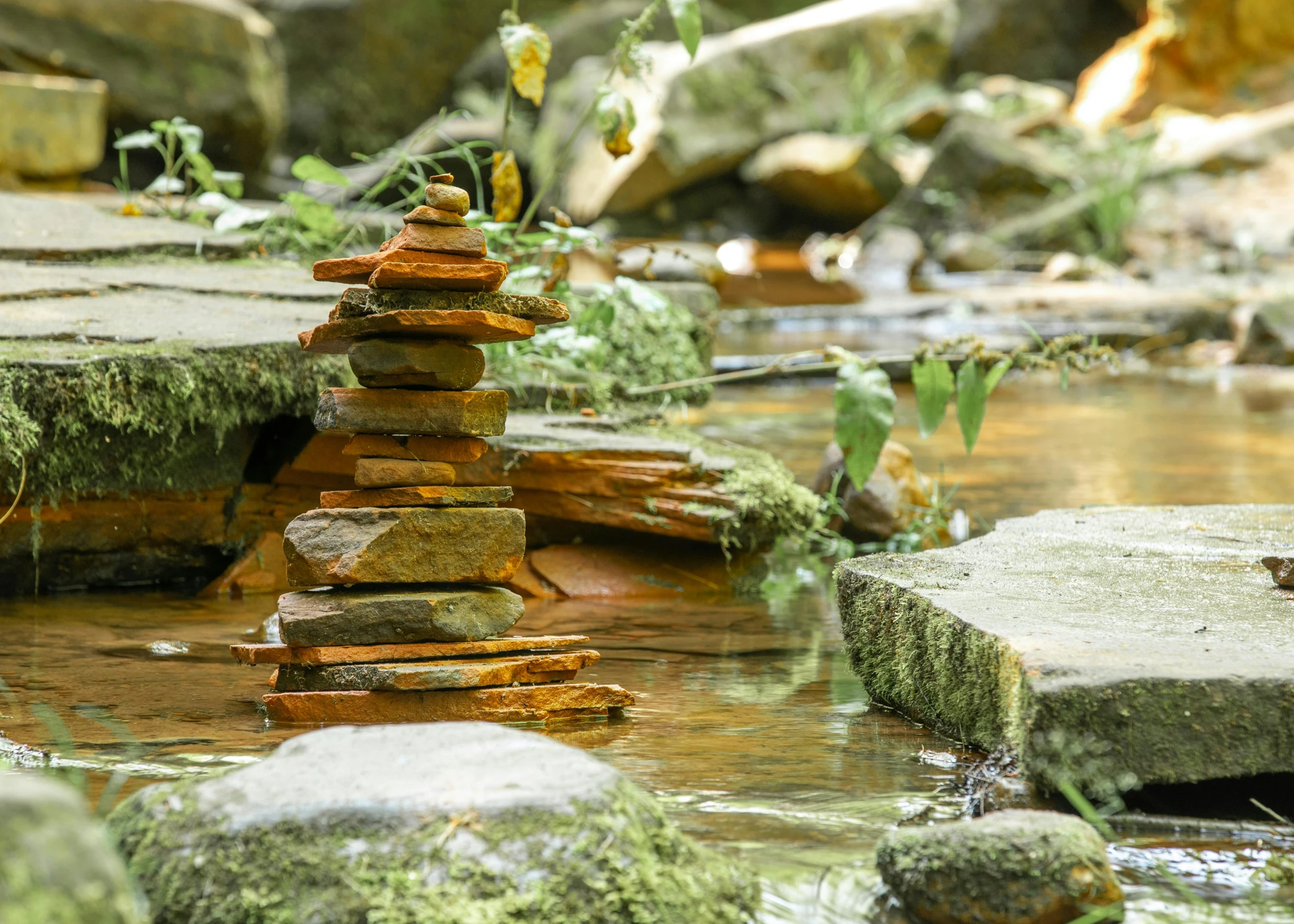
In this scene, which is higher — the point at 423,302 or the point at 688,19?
the point at 688,19

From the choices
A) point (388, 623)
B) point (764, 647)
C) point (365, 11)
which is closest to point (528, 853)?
point (388, 623)

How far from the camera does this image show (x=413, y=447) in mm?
2959

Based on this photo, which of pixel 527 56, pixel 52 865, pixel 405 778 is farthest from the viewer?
pixel 527 56

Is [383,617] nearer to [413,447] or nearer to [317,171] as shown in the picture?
[413,447]

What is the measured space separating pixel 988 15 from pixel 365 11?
968cm

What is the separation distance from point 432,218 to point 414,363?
0.31 meters

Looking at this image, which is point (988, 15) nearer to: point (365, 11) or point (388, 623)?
point (365, 11)

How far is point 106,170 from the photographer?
13719 mm

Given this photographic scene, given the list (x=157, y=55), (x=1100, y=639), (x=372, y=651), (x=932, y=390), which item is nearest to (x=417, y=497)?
(x=372, y=651)

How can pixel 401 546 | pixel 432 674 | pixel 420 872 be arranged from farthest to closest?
pixel 401 546 < pixel 432 674 < pixel 420 872

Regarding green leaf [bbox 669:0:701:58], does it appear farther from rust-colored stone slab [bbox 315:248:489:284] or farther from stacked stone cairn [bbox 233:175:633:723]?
rust-colored stone slab [bbox 315:248:489:284]

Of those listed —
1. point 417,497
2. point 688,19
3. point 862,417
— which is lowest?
point 417,497

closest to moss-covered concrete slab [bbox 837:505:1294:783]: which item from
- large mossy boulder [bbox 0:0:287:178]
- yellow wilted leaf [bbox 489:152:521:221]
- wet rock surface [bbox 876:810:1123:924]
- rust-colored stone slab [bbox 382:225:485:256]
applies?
wet rock surface [bbox 876:810:1123:924]

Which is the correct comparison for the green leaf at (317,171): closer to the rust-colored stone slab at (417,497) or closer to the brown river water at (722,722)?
the brown river water at (722,722)
